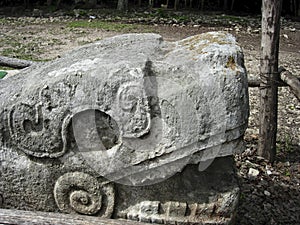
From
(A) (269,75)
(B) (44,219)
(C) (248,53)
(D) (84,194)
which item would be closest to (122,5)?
(C) (248,53)

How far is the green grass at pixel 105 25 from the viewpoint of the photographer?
28.3 ft

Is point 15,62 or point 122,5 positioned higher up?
point 122,5

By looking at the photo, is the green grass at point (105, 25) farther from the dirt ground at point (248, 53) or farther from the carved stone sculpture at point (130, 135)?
the carved stone sculpture at point (130, 135)

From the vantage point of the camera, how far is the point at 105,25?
29.6ft

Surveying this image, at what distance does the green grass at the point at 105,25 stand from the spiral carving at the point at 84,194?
677 cm

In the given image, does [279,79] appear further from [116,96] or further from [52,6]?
[52,6]

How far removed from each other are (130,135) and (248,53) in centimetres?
536

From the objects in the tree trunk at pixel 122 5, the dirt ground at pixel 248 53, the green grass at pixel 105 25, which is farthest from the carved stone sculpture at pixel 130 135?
the tree trunk at pixel 122 5

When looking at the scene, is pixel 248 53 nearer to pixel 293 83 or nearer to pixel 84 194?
pixel 293 83

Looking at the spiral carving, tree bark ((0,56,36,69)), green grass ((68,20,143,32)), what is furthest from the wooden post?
green grass ((68,20,143,32))

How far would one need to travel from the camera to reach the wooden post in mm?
3369

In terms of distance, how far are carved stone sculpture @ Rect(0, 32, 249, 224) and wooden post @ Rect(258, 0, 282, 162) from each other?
4.73 feet

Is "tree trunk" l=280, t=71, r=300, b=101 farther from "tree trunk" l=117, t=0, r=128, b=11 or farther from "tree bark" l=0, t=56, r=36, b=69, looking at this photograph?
"tree trunk" l=117, t=0, r=128, b=11

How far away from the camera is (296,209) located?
304cm
